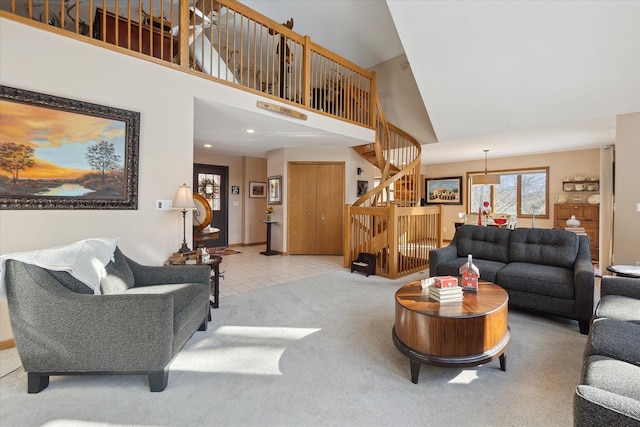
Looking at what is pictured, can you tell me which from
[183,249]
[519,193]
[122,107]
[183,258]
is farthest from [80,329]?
[519,193]

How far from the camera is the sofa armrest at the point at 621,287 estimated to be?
7.31 ft

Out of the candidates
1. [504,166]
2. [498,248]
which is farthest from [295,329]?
[504,166]

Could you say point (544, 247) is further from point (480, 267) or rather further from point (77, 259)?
point (77, 259)

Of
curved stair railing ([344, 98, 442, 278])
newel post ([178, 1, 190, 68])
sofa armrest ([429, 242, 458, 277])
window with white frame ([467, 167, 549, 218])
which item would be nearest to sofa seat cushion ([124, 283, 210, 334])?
newel post ([178, 1, 190, 68])

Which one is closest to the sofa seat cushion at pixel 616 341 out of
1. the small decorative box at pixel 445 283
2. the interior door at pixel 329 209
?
the small decorative box at pixel 445 283

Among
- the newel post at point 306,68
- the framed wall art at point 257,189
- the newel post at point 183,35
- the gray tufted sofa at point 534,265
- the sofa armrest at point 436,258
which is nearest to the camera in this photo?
the gray tufted sofa at point 534,265

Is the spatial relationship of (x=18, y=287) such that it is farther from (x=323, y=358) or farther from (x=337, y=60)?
(x=337, y=60)

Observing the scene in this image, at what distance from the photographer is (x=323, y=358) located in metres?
2.20

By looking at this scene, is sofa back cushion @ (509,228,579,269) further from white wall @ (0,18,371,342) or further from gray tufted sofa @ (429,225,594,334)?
white wall @ (0,18,371,342)

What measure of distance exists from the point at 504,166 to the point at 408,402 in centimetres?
786

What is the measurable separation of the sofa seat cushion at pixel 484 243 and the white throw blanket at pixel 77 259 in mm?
4052

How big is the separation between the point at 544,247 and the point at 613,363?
2383 millimetres

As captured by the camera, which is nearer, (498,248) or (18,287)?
(18,287)

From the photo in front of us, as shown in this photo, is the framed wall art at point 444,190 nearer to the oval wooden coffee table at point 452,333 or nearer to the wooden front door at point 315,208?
the wooden front door at point 315,208
